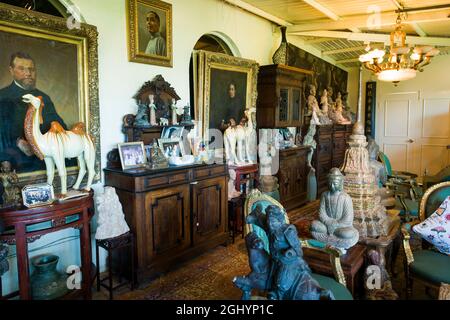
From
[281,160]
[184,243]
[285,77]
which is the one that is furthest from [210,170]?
[285,77]

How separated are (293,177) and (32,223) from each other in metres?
4.02

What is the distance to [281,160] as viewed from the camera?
497cm

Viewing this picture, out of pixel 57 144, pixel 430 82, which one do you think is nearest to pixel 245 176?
pixel 57 144

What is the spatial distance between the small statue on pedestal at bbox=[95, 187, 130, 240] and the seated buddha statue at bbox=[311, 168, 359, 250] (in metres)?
1.60

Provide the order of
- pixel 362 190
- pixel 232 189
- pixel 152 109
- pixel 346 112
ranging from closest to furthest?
1. pixel 362 190
2. pixel 152 109
3. pixel 232 189
4. pixel 346 112

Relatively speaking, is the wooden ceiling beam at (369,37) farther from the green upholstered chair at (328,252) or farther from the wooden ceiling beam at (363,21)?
the green upholstered chair at (328,252)

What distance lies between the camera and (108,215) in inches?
106

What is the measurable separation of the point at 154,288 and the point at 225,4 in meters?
3.56

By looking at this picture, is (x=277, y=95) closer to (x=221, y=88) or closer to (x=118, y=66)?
(x=221, y=88)

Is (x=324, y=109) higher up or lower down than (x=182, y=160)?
higher up

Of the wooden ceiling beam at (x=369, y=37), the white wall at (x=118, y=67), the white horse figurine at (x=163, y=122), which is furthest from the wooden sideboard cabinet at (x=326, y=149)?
the white horse figurine at (x=163, y=122)

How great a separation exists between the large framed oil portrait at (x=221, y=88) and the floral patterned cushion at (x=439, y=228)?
2492 mm
